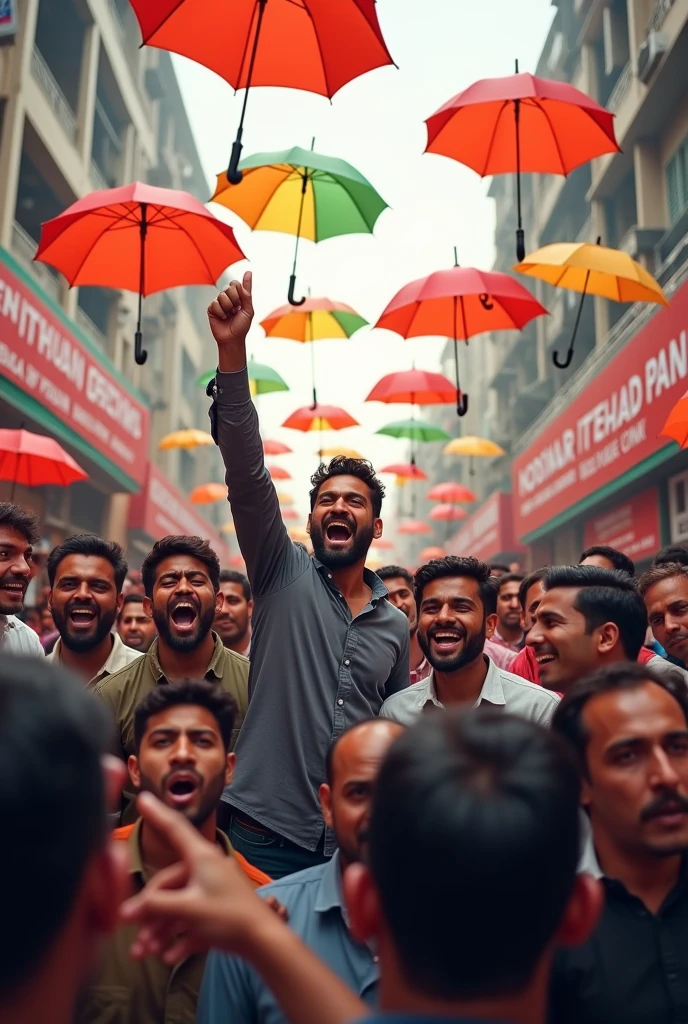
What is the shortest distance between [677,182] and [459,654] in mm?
11692

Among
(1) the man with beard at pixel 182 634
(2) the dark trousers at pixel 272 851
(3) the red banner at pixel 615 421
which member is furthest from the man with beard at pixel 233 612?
(3) the red banner at pixel 615 421

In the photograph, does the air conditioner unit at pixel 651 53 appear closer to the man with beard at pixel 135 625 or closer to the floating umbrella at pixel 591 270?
the floating umbrella at pixel 591 270

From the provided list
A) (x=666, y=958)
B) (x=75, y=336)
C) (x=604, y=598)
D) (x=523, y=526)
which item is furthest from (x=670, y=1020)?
(x=523, y=526)

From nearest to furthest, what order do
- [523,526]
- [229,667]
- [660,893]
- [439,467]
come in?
[660,893]
[229,667]
[523,526]
[439,467]

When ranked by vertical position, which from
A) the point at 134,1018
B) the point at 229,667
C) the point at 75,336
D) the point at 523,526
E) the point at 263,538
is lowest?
the point at 134,1018

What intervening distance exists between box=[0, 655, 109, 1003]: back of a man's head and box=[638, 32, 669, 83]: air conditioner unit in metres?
12.7

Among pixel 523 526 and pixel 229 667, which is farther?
pixel 523 526

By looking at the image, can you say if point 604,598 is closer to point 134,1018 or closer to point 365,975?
point 365,975

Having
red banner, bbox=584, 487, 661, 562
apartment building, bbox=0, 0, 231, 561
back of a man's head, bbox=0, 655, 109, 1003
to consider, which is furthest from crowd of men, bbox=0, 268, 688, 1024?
red banner, bbox=584, 487, 661, 562

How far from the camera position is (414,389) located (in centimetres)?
990

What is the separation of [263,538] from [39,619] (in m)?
6.44

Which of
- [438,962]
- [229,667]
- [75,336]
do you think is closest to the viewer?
[438,962]

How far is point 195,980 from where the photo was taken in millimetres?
2240

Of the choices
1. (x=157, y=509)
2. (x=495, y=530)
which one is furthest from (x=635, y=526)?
(x=157, y=509)
